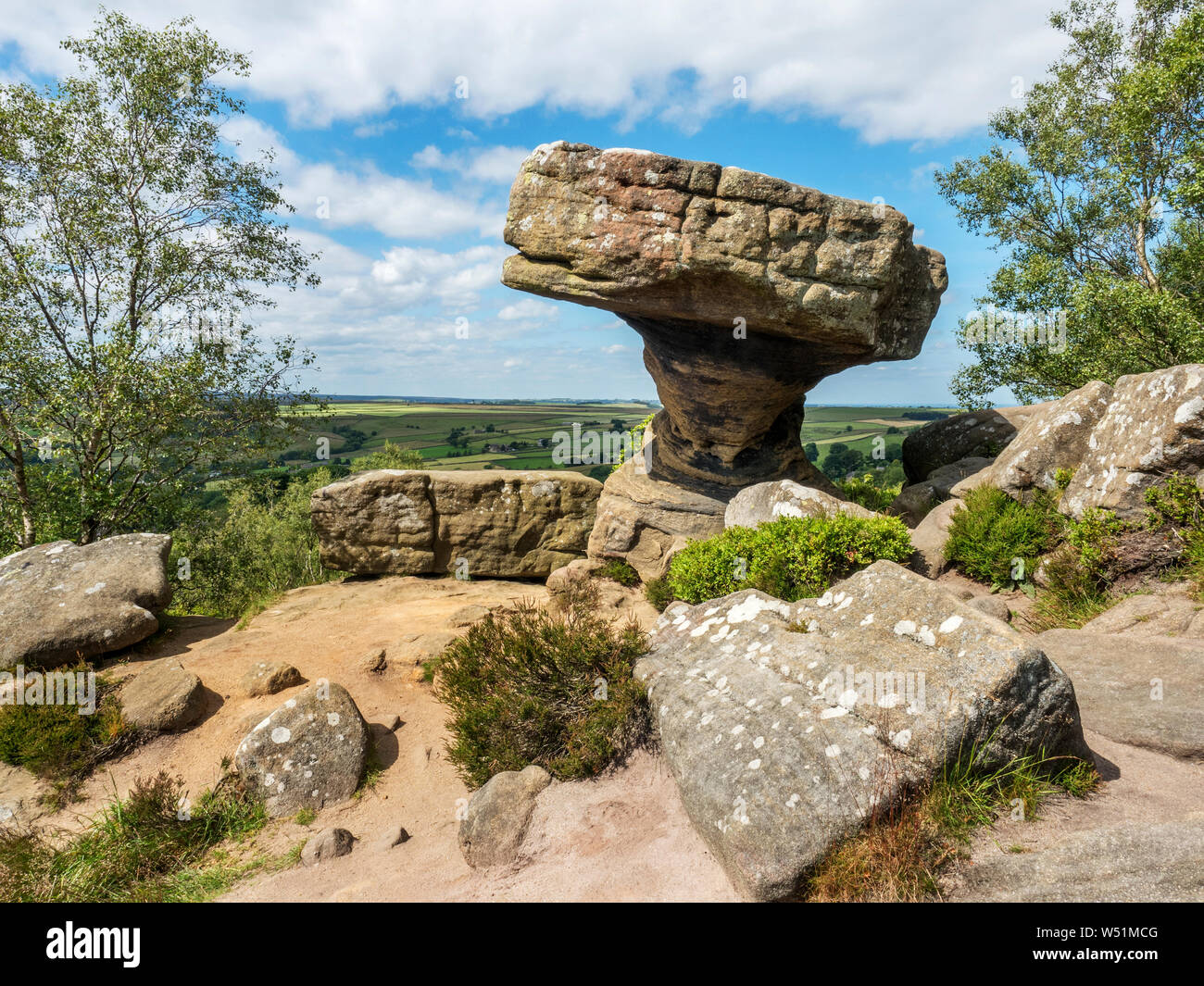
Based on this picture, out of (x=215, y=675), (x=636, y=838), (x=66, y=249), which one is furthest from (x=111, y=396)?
(x=636, y=838)

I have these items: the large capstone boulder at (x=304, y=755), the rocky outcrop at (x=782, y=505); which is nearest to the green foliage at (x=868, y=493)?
the rocky outcrop at (x=782, y=505)

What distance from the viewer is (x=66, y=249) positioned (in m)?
17.2

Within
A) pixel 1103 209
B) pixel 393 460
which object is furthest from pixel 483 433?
pixel 1103 209

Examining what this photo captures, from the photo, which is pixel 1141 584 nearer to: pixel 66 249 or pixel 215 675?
pixel 215 675

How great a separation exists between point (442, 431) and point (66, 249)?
72014mm

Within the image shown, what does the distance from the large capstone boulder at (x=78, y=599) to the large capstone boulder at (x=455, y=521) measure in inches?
153

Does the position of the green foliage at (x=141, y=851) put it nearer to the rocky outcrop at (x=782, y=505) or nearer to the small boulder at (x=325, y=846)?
the small boulder at (x=325, y=846)

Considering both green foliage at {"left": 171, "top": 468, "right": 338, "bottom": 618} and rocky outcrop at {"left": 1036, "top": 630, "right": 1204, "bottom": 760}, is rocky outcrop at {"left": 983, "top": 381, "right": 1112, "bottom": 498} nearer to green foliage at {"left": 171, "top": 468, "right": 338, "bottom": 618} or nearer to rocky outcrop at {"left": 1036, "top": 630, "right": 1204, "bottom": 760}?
rocky outcrop at {"left": 1036, "top": 630, "right": 1204, "bottom": 760}

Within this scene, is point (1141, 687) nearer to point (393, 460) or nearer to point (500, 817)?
point (500, 817)

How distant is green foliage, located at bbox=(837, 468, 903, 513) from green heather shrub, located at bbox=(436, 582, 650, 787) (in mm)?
10073

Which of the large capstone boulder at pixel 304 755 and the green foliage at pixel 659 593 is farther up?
the green foliage at pixel 659 593

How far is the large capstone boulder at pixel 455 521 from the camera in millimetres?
14984

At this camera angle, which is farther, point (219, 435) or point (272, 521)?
point (272, 521)
